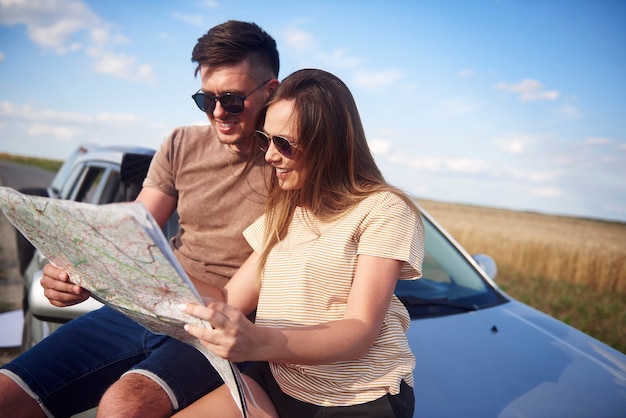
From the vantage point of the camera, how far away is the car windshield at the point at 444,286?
236 centimetres

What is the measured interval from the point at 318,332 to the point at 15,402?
105cm

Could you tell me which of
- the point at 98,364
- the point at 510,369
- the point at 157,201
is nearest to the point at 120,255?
the point at 98,364

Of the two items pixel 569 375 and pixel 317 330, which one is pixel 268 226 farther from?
pixel 569 375

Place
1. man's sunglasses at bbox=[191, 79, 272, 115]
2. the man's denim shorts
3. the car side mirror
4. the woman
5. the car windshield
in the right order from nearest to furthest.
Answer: the woman
the man's denim shorts
man's sunglasses at bbox=[191, 79, 272, 115]
the car windshield
the car side mirror

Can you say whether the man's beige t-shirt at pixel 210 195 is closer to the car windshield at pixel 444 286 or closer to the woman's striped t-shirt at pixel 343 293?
the woman's striped t-shirt at pixel 343 293

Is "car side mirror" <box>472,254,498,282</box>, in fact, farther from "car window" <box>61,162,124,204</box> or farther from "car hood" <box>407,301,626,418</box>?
"car window" <box>61,162,124,204</box>

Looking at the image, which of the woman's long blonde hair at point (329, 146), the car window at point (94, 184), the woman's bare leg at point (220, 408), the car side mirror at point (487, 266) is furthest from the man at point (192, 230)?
the car side mirror at point (487, 266)

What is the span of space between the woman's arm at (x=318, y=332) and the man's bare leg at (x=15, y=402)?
90 cm

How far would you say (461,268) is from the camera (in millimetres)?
2809

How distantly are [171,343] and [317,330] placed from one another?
0.64 metres

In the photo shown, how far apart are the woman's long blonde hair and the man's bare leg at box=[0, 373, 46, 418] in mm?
869

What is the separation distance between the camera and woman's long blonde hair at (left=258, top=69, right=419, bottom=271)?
151cm

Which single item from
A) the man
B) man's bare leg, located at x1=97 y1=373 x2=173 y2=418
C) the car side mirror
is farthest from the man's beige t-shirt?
the car side mirror

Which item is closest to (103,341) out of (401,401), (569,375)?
(401,401)
